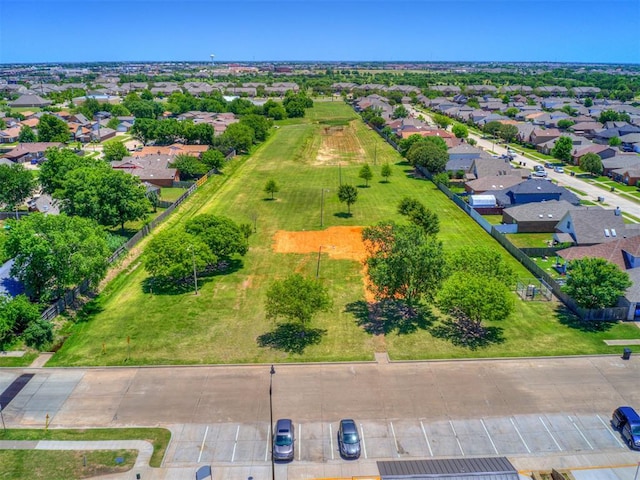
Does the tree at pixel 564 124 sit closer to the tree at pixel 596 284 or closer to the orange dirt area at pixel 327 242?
the orange dirt area at pixel 327 242

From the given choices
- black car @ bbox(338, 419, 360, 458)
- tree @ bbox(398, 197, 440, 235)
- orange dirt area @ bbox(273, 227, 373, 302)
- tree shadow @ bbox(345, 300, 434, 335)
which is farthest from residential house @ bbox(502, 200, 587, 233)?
black car @ bbox(338, 419, 360, 458)

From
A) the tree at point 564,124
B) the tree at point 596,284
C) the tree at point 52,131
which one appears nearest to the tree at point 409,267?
the tree at point 596,284

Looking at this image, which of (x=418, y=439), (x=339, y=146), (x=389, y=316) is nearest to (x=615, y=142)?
(x=339, y=146)

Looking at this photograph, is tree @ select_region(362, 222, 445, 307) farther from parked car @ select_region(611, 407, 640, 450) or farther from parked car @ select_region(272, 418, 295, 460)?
parked car @ select_region(272, 418, 295, 460)


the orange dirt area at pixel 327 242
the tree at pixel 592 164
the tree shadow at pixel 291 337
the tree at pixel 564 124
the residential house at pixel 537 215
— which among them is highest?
the tree at pixel 564 124

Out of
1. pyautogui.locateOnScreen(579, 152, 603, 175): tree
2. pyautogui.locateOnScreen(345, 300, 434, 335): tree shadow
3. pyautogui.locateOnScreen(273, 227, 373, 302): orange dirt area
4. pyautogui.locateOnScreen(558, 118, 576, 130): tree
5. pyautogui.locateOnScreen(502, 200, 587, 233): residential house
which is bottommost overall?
pyautogui.locateOnScreen(345, 300, 434, 335): tree shadow

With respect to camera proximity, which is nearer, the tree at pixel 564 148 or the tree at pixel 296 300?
the tree at pixel 296 300
